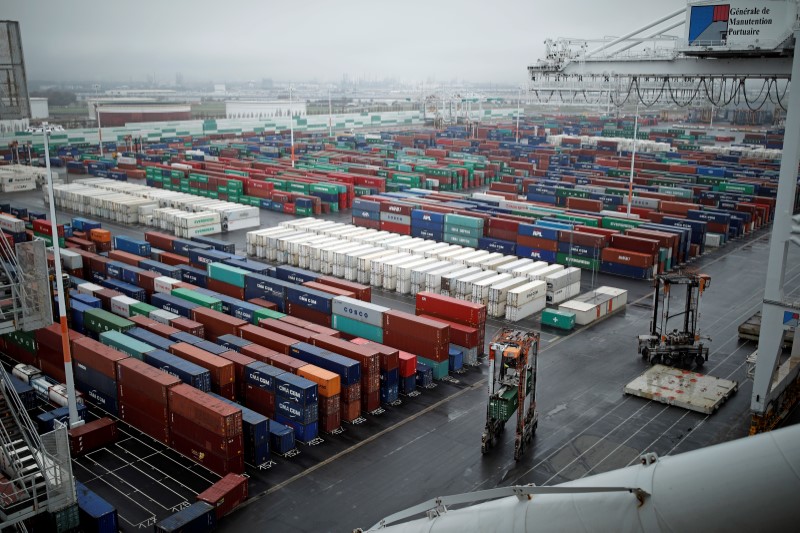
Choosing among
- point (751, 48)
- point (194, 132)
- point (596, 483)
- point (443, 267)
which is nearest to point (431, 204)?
point (443, 267)

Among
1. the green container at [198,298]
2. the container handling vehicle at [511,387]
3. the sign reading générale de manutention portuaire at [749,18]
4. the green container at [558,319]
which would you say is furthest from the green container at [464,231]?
the container handling vehicle at [511,387]

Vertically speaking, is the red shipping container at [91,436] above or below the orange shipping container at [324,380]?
below

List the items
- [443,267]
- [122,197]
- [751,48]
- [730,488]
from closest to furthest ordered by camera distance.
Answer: [730,488] < [751,48] < [443,267] < [122,197]

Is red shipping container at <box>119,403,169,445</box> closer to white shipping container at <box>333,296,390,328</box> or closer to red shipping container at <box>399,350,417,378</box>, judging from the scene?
red shipping container at <box>399,350,417,378</box>

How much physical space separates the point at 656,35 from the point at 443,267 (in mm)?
21683

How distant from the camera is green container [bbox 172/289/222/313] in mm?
39094

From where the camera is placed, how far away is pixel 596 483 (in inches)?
238

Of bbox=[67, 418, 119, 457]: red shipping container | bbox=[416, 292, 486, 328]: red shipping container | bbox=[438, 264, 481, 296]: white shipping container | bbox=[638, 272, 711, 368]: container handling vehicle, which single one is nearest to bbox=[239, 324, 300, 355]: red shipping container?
bbox=[67, 418, 119, 457]: red shipping container

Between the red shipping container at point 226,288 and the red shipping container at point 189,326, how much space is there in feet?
29.3

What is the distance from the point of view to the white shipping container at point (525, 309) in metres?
44.7

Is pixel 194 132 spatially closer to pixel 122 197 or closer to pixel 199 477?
pixel 122 197

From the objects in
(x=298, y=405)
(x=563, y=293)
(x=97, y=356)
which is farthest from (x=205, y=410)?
(x=563, y=293)

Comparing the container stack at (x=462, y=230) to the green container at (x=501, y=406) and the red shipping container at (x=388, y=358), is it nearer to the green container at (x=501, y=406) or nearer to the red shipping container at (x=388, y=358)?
the red shipping container at (x=388, y=358)

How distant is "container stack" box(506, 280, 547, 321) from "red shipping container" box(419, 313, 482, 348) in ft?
22.0
